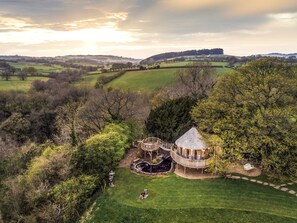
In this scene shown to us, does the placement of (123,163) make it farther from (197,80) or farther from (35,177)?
(197,80)

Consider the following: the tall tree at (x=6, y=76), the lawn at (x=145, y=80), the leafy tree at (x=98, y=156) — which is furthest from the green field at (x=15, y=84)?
the leafy tree at (x=98, y=156)

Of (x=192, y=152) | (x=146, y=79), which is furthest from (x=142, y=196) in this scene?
(x=146, y=79)

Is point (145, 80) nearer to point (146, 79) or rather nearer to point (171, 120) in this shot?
point (146, 79)

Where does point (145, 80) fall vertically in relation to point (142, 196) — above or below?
above

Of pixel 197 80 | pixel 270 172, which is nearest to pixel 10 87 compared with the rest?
pixel 197 80

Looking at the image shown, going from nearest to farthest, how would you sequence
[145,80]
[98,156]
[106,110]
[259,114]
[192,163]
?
1. [259,114]
2. [192,163]
3. [98,156]
4. [106,110]
5. [145,80]

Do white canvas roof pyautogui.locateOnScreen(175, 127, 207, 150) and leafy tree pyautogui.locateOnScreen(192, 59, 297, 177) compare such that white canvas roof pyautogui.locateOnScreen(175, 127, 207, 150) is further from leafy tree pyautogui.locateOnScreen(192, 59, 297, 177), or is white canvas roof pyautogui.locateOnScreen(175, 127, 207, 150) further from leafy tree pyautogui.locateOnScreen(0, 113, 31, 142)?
leafy tree pyautogui.locateOnScreen(0, 113, 31, 142)
